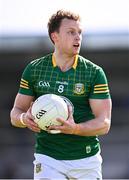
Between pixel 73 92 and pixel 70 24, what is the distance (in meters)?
0.69

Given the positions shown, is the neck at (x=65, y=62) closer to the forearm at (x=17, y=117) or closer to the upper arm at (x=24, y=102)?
the upper arm at (x=24, y=102)

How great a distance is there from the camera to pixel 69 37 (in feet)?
32.1

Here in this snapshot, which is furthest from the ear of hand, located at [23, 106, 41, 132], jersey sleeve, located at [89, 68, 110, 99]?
hand, located at [23, 106, 41, 132]

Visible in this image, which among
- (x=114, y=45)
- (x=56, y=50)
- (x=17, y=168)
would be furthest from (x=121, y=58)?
(x=56, y=50)

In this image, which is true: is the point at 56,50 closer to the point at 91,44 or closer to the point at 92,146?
the point at 92,146

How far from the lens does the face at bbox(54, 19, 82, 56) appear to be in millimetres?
9734

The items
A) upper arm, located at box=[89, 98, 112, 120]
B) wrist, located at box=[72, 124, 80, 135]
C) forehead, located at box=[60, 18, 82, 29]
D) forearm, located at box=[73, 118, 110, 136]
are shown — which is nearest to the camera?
wrist, located at box=[72, 124, 80, 135]

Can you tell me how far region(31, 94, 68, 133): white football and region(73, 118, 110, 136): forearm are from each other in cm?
23

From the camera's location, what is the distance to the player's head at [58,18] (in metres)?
9.85

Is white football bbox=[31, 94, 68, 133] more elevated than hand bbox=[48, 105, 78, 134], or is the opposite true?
white football bbox=[31, 94, 68, 133]

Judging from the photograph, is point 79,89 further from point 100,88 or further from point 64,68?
point 64,68

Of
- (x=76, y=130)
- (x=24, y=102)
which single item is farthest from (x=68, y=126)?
(x=24, y=102)

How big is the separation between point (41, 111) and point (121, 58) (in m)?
19.6

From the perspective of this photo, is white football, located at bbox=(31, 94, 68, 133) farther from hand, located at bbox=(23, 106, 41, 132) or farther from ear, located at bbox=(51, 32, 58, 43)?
ear, located at bbox=(51, 32, 58, 43)
